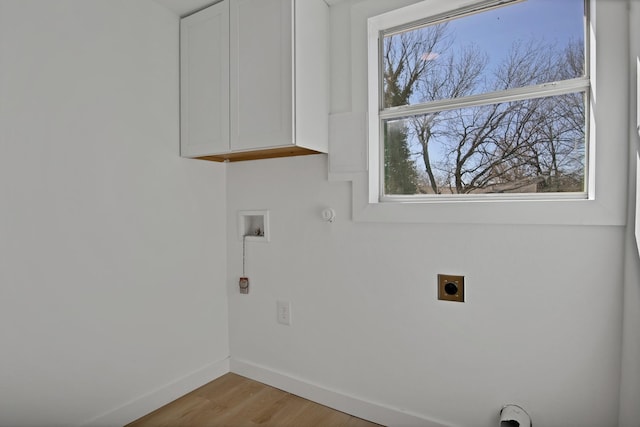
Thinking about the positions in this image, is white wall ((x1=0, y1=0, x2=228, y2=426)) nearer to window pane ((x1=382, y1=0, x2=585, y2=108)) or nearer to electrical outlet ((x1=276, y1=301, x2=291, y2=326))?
electrical outlet ((x1=276, y1=301, x2=291, y2=326))

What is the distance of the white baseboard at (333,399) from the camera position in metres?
1.60

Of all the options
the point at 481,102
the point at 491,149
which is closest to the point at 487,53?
the point at 481,102

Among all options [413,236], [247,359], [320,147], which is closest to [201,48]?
[320,147]

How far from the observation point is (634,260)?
3.68ft

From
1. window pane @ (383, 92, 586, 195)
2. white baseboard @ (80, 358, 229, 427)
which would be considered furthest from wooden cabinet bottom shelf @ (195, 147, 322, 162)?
white baseboard @ (80, 358, 229, 427)

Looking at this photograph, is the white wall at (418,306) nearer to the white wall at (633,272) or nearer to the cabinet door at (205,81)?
the white wall at (633,272)

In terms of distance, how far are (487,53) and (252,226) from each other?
148cm

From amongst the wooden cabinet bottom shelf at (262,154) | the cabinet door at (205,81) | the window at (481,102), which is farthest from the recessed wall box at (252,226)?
the window at (481,102)

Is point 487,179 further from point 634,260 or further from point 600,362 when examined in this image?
point 600,362

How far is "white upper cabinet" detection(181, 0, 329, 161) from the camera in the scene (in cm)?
156

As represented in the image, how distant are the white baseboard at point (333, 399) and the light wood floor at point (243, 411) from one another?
1.1 inches

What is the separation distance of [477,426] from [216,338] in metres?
1.41

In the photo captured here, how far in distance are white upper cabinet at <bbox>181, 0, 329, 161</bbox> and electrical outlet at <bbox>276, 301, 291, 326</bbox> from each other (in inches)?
31.6

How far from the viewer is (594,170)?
4.15 feet
